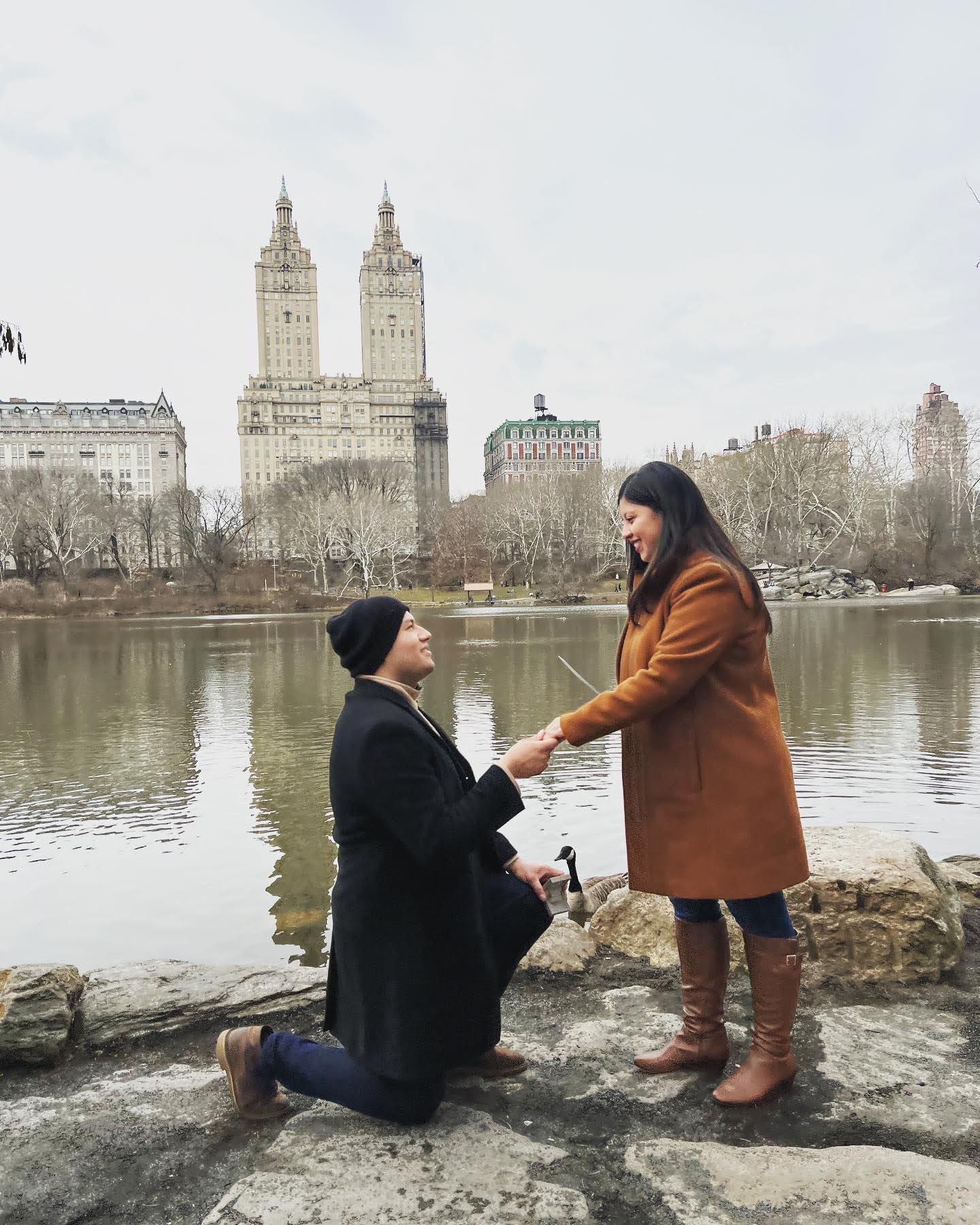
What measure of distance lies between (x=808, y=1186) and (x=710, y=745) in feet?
3.72

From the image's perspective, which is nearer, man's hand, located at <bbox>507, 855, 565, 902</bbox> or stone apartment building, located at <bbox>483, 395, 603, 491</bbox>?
man's hand, located at <bbox>507, 855, 565, 902</bbox>

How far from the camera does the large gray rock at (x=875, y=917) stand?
3648mm

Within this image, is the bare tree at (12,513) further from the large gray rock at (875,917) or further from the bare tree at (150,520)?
the large gray rock at (875,917)

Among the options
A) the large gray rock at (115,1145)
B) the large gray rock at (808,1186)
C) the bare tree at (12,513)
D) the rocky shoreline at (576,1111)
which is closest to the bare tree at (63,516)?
the bare tree at (12,513)

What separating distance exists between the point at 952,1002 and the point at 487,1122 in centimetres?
191

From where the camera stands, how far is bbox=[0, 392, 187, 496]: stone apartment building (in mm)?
123688

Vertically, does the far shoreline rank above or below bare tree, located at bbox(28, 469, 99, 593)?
below

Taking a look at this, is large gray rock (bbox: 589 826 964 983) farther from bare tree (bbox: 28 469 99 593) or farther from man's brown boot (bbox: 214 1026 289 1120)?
bare tree (bbox: 28 469 99 593)

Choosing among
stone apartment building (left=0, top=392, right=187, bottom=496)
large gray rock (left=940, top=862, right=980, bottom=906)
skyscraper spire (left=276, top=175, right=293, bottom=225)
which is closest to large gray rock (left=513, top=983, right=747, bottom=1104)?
large gray rock (left=940, top=862, right=980, bottom=906)

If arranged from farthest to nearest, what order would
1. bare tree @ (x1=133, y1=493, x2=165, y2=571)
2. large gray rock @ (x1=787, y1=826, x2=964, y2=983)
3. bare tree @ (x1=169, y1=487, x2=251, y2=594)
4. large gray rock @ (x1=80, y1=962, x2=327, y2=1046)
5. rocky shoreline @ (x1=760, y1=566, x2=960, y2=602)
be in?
1. bare tree @ (x1=133, y1=493, x2=165, y2=571)
2. bare tree @ (x1=169, y1=487, x2=251, y2=594)
3. rocky shoreline @ (x1=760, y1=566, x2=960, y2=602)
4. large gray rock @ (x1=787, y1=826, x2=964, y2=983)
5. large gray rock @ (x1=80, y1=962, x2=327, y2=1046)

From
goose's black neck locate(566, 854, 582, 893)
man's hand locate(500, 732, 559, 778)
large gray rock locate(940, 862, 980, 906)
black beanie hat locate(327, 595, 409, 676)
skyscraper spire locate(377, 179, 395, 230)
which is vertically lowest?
large gray rock locate(940, 862, 980, 906)

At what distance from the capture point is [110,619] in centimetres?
4909

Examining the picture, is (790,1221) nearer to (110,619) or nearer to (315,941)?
(315,941)

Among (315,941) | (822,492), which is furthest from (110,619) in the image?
(315,941)
